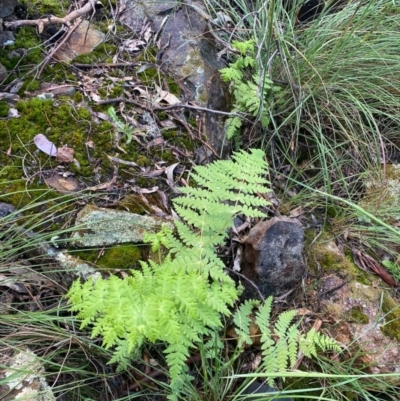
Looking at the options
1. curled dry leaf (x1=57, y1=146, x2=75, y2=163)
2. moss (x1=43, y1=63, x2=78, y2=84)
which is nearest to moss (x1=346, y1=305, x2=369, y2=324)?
curled dry leaf (x1=57, y1=146, x2=75, y2=163)

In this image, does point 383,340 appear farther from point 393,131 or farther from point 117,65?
point 117,65

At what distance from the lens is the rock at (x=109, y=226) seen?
92.4 inches

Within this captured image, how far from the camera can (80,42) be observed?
3.04m

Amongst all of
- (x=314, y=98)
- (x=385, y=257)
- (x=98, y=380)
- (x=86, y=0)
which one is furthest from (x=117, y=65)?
(x=385, y=257)

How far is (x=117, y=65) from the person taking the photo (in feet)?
9.93

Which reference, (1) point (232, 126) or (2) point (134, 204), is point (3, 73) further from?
(1) point (232, 126)

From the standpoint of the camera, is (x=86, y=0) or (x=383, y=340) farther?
(x=86, y=0)

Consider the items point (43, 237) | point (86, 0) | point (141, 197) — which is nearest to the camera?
point (43, 237)

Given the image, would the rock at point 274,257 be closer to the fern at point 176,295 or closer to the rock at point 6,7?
the fern at point 176,295

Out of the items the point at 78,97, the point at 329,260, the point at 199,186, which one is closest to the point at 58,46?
the point at 78,97

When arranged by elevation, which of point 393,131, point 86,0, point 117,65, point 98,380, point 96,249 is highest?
point 86,0

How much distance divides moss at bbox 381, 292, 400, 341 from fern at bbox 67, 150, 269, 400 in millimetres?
1023

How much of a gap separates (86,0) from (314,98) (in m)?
1.78

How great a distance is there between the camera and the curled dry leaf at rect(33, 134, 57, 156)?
2551 millimetres
